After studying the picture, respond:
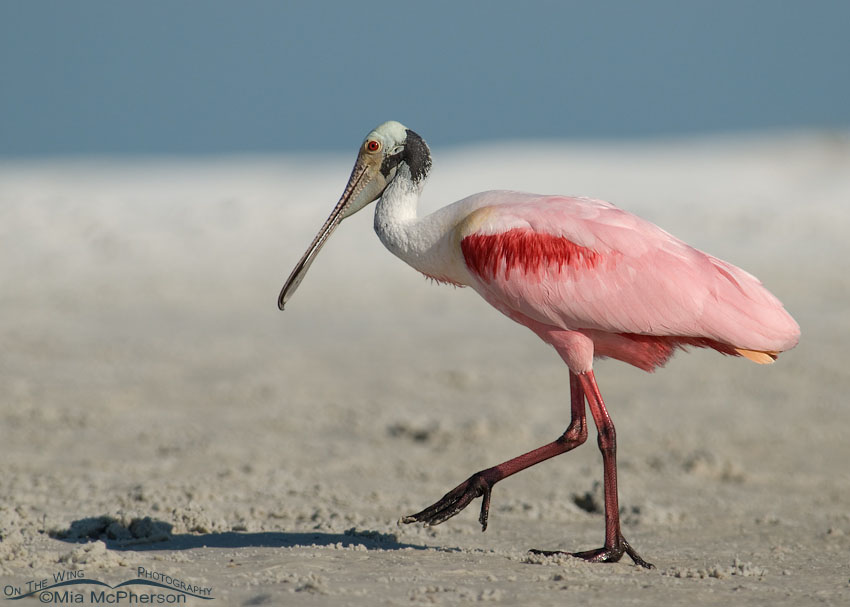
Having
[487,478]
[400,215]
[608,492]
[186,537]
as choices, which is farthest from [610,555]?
[186,537]

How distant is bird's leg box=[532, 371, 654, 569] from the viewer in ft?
17.6

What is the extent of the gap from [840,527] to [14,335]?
9361 mm

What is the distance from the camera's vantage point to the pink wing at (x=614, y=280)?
541 centimetres

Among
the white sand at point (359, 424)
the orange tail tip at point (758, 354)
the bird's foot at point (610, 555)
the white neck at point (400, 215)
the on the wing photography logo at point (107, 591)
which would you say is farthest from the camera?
the white neck at point (400, 215)

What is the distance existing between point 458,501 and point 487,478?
17 centimetres

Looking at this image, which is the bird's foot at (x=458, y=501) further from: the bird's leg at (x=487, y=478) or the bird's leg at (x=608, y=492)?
the bird's leg at (x=608, y=492)

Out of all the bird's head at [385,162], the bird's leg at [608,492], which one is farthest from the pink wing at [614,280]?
the bird's head at [385,162]

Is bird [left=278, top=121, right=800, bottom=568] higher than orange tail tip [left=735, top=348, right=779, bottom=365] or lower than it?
higher

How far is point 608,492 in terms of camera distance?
5488 mm

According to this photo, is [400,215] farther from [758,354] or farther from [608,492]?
[758,354]

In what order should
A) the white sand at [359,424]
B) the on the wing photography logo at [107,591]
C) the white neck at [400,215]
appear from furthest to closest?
1. the white neck at [400,215]
2. the white sand at [359,424]
3. the on the wing photography logo at [107,591]

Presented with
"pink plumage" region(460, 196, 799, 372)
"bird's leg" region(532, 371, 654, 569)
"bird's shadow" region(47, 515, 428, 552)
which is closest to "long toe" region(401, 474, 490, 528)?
"bird's shadow" region(47, 515, 428, 552)

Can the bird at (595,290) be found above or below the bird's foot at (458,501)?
above

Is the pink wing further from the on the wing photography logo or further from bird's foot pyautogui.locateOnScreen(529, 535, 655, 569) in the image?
the on the wing photography logo
